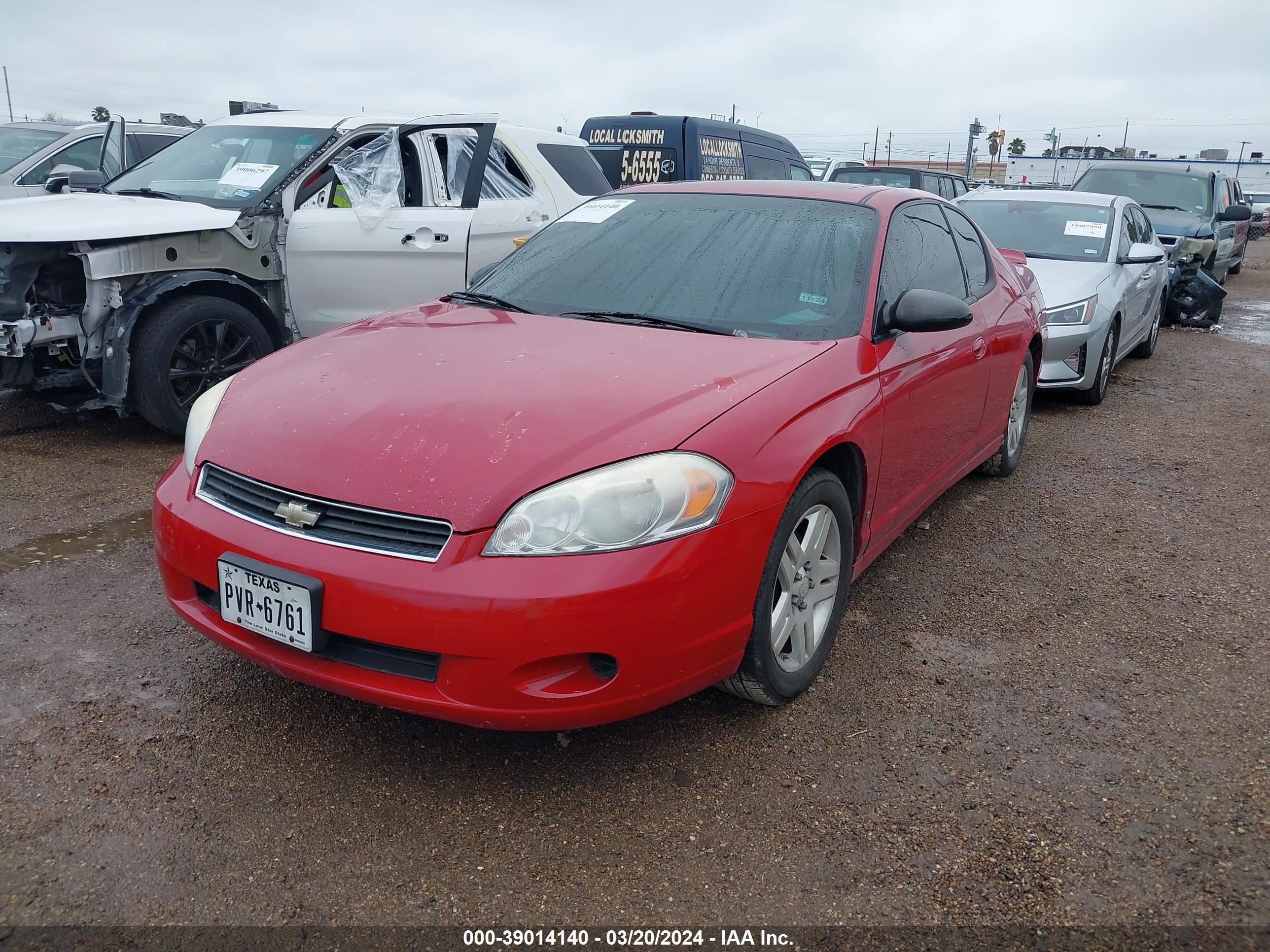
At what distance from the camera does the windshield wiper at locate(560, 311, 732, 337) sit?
3.02 meters

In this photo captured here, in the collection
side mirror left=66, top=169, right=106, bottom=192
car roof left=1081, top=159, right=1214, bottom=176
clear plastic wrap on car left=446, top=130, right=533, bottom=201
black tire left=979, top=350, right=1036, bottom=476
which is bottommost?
black tire left=979, top=350, right=1036, bottom=476

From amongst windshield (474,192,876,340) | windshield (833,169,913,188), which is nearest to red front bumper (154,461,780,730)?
windshield (474,192,876,340)

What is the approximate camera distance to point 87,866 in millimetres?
2152

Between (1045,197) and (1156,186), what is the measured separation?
5.80 m

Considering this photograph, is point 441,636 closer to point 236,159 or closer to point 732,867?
point 732,867

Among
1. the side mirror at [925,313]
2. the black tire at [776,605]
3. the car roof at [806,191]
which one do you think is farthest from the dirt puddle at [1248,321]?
the black tire at [776,605]

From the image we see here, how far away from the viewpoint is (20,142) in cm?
1016

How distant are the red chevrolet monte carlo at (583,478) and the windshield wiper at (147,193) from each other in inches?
124

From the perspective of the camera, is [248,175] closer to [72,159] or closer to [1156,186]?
[72,159]

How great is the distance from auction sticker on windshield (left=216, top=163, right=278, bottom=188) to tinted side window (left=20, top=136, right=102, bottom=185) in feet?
15.6

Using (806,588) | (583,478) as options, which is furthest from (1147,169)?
(583,478)

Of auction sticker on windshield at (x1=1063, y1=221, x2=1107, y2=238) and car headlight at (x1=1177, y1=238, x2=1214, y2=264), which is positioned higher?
auction sticker on windshield at (x1=1063, y1=221, x2=1107, y2=238)

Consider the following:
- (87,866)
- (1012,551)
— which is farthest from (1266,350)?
(87,866)

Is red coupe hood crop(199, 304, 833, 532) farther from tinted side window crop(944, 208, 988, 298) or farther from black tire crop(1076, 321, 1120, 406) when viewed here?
black tire crop(1076, 321, 1120, 406)
